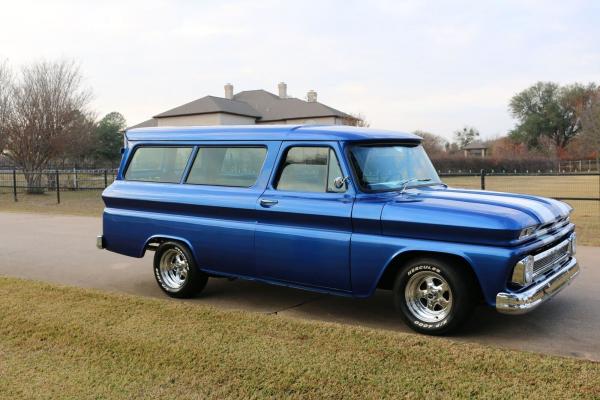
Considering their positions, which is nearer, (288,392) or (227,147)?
(288,392)

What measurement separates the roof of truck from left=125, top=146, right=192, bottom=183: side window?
0.47 ft

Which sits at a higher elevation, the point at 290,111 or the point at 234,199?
the point at 290,111

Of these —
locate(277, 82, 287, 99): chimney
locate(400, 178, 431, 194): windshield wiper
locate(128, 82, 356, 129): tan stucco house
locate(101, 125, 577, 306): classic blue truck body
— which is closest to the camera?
locate(101, 125, 577, 306): classic blue truck body

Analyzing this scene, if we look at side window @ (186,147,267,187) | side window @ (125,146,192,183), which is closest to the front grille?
side window @ (186,147,267,187)

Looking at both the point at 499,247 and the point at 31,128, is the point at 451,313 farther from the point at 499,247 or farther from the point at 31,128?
the point at 31,128

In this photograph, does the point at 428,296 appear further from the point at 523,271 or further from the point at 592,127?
the point at 592,127

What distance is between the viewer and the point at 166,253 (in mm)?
6547

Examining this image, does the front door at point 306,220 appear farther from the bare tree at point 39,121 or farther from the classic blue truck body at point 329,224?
the bare tree at point 39,121

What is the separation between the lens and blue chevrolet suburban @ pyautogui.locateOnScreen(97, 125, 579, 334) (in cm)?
468

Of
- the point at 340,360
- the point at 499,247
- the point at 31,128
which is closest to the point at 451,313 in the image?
the point at 499,247

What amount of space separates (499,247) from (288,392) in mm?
2050

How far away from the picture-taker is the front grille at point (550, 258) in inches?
190

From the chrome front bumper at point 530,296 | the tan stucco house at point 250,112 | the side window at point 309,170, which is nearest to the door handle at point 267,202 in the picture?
the side window at point 309,170

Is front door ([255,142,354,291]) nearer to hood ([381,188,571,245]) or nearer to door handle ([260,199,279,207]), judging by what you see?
door handle ([260,199,279,207])
